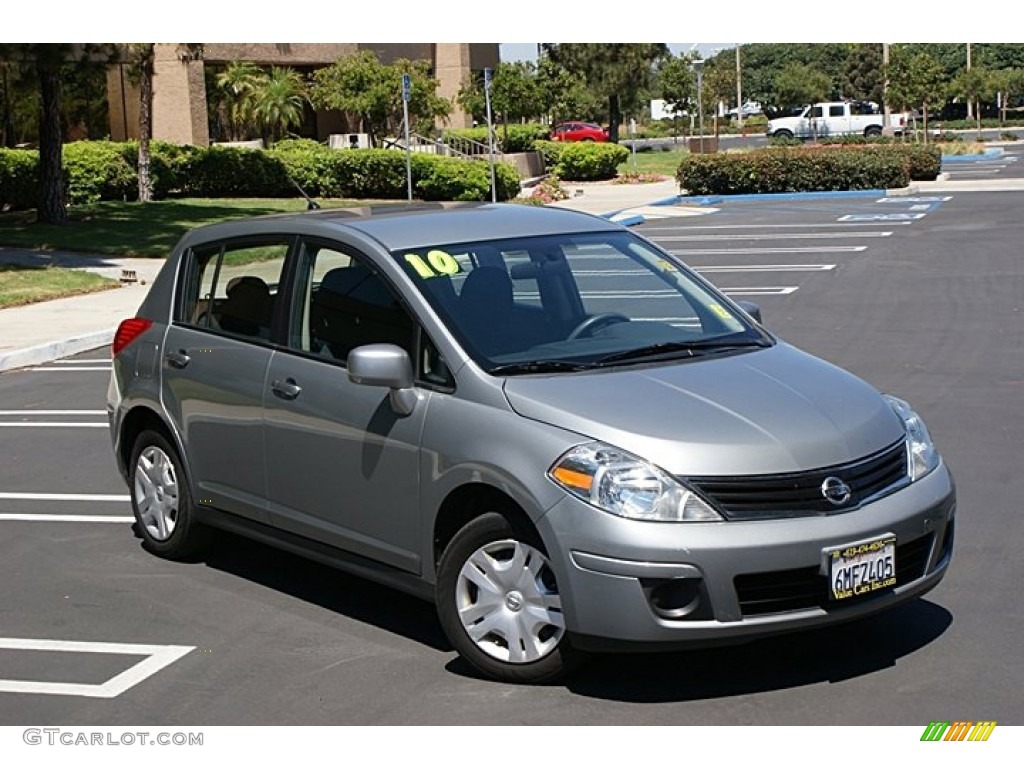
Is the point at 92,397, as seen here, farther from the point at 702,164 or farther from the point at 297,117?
the point at 297,117

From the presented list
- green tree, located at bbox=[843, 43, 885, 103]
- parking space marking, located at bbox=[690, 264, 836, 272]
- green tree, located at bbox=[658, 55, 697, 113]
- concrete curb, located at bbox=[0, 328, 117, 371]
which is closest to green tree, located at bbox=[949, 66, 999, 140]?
green tree, located at bbox=[658, 55, 697, 113]

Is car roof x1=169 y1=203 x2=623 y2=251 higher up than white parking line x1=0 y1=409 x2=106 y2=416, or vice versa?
car roof x1=169 y1=203 x2=623 y2=251

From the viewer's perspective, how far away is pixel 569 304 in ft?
21.5

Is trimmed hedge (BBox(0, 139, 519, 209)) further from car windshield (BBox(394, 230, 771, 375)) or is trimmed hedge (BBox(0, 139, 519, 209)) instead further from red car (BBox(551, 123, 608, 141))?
red car (BBox(551, 123, 608, 141))

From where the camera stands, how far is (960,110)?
98500 millimetres

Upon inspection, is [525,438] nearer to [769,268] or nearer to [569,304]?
[569,304]

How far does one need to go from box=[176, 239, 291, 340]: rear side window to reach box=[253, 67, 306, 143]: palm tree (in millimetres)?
43741

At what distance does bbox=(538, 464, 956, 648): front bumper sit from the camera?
5.21 meters

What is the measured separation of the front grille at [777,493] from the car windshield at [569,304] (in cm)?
92

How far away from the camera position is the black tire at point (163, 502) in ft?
24.6

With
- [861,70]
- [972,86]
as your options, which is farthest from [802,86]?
[861,70]

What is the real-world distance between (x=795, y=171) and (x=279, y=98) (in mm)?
19754

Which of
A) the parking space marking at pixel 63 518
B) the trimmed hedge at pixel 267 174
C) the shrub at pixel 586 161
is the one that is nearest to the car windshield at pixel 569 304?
the parking space marking at pixel 63 518
